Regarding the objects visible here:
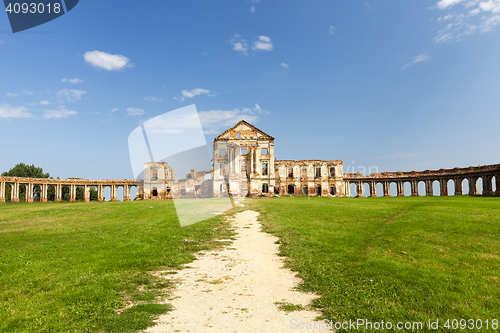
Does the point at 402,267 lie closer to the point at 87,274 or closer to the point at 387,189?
the point at 87,274

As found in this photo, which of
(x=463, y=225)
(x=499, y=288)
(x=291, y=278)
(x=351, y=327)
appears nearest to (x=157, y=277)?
(x=291, y=278)

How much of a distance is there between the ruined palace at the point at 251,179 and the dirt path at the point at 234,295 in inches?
1952

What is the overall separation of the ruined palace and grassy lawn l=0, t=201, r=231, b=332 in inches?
1801

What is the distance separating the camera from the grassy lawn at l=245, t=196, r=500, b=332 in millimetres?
7762

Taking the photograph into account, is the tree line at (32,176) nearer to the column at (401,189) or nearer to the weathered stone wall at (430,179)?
the weathered stone wall at (430,179)

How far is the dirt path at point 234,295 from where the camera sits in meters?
7.29

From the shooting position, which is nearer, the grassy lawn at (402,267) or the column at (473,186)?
the grassy lawn at (402,267)

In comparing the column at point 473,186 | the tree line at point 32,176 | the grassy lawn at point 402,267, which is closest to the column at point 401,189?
the column at point 473,186

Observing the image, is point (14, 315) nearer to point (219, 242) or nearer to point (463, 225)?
point (219, 242)

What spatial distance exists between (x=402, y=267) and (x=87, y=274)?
1221 cm

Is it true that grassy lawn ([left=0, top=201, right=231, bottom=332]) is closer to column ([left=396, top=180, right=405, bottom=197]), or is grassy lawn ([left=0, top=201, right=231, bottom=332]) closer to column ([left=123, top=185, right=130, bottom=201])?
column ([left=123, top=185, right=130, bottom=201])

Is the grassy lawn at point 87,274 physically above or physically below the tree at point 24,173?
below

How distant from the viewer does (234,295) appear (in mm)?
9242

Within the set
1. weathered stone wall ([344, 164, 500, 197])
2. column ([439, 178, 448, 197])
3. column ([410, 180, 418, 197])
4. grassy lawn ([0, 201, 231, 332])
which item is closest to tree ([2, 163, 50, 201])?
grassy lawn ([0, 201, 231, 332])
